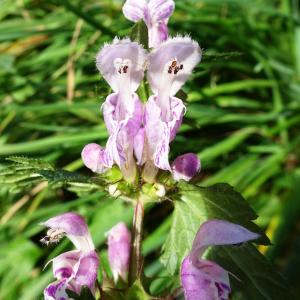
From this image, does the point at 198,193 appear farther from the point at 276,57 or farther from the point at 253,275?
the point at 276,57

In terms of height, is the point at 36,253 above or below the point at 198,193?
below

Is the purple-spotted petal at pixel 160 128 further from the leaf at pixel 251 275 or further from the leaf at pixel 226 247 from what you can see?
the leaf at pixel 251 275

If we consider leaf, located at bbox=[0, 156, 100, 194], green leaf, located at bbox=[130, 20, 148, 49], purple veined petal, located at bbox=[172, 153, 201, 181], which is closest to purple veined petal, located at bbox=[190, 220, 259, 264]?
purple veined petal, located at bbox=[172, 153, 201, 181]

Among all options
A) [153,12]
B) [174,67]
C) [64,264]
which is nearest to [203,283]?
[64,264]

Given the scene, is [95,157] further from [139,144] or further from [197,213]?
[197,213]

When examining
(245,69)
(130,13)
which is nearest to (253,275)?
(130,13)

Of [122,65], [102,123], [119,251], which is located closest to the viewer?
[122,65]

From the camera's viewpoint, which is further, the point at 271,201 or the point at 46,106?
the point at 271,201

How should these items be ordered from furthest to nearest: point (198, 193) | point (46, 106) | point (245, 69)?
point (245, 69) → point (46, 106) → point (198, 193)
